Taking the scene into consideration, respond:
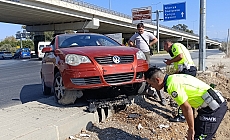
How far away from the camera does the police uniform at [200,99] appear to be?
9.58 feet

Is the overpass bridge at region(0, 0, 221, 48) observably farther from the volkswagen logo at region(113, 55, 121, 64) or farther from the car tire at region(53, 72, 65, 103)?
the volkswagen logo at region(113, 55, 121, 64)

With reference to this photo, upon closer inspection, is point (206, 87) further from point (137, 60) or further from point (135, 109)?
point (135, 109)

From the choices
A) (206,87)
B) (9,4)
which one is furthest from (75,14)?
(206,87)

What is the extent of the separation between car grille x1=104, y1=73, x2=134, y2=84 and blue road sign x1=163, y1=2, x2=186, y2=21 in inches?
1174

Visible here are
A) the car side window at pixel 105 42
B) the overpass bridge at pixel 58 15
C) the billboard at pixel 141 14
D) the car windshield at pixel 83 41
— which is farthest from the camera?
the billboard at pixel 141 14

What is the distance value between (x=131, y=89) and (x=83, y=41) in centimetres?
151

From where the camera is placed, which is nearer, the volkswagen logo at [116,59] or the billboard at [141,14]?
the volkswagen logo at [116,59]

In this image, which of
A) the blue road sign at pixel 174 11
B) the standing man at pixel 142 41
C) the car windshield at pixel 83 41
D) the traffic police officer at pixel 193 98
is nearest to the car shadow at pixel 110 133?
the traffic police officer at pixel 193 98

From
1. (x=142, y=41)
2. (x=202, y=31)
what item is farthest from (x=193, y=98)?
(x=202, y=31)

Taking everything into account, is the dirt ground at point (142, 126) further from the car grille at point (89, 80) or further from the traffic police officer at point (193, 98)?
the traffic police officer at point (193, 98)

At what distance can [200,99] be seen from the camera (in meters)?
3.07

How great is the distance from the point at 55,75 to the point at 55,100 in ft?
1.83

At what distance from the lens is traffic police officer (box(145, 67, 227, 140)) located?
2.91 meters

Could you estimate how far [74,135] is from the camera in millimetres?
3955
